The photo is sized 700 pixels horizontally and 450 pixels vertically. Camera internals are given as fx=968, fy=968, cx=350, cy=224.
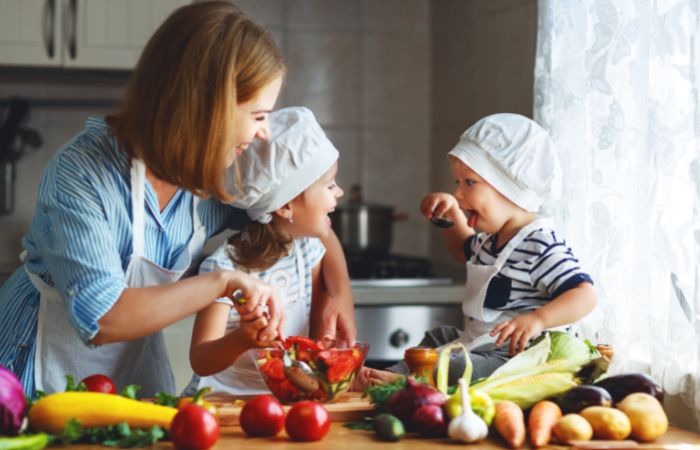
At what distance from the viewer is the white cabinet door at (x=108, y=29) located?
290 cm

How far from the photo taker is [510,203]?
1847 mm

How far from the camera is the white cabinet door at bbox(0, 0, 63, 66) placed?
286 cm

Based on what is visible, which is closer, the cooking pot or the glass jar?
the glass jar

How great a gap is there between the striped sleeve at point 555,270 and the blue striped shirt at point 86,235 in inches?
23.0

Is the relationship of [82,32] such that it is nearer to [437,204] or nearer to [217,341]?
[437,204]

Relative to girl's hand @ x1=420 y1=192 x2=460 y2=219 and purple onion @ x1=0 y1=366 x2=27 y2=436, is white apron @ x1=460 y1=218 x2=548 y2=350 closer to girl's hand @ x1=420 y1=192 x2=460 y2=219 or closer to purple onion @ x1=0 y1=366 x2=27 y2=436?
girl's hand @ x1=420 y1=192 x2=460 y2=219

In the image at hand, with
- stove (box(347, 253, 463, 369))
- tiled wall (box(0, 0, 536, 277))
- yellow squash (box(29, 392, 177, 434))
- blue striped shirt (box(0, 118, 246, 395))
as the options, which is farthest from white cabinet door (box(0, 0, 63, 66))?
yellow squash (box(29, 392, 177, 434))

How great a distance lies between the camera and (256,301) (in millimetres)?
1429

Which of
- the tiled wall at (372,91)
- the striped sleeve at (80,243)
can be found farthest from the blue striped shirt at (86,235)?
the tiled wall at (372,91)

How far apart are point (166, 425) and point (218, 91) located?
515 mm

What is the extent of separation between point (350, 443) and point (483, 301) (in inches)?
24.2

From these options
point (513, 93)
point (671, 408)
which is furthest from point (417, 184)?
point (671, 408)

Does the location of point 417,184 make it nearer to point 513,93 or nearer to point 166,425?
point 513,93

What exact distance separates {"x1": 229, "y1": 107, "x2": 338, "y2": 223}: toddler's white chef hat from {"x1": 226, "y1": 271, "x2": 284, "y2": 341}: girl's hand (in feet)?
1.02
